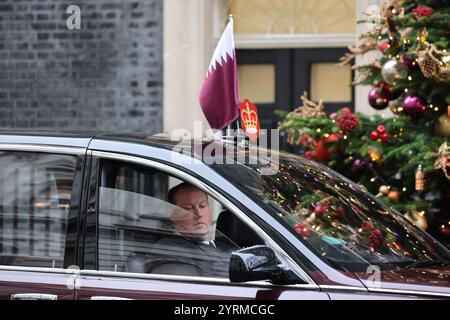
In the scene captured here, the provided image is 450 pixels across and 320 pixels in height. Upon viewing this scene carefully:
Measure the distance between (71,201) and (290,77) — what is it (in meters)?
7.18

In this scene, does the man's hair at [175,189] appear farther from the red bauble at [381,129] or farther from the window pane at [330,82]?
the window pane at [330,82]

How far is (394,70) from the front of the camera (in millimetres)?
7352

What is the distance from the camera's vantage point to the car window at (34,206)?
3.96m

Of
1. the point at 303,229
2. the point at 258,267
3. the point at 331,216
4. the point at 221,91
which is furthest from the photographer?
the point at 221,91

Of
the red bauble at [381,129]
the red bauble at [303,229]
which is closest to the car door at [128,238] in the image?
the red bauble at [303,229]

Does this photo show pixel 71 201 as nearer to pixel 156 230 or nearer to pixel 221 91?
pixel 156 230

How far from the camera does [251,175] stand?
3.95 meters

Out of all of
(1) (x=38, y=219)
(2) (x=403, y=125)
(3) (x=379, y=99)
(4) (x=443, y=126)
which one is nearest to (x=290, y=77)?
(3) (x=379, y=99)

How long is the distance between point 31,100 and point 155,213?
23.4 ft

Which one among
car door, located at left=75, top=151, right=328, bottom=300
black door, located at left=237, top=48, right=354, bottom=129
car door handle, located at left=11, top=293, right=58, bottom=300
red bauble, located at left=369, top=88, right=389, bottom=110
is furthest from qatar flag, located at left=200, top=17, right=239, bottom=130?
black door, located at left=237, top=48, right=354, bottom=129

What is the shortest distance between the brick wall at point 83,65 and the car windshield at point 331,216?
614cm
